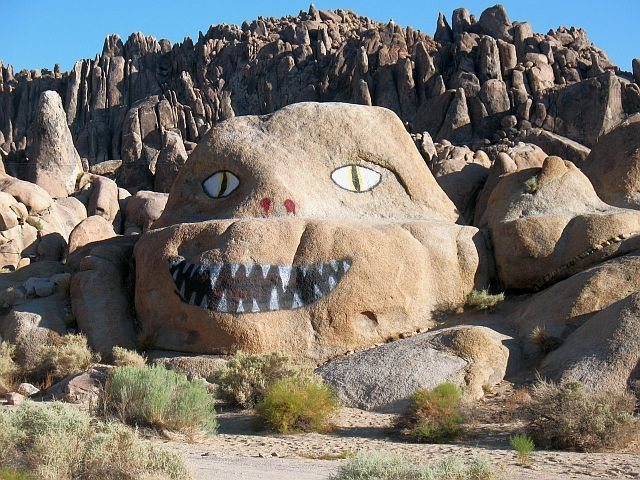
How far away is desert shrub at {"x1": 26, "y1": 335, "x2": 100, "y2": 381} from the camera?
14.3m

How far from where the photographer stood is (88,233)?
20516 mm

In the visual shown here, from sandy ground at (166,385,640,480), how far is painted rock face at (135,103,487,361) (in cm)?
257

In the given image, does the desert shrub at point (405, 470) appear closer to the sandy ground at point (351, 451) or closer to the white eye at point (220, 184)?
the sandy ground at point (351, 451)

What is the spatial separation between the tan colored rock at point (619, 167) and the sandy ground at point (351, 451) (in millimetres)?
7279

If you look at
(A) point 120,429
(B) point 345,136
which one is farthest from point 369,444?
(B) point 345,136

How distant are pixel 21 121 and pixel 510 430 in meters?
94.0

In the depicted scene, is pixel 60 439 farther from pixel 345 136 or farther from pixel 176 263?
pixel 345 136

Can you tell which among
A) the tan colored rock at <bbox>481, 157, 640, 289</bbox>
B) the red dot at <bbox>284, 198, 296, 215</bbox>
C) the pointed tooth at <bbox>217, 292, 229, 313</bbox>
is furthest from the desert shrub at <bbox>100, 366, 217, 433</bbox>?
the tan colored rock at <bbox>481, 157, 640, 289</bbox>

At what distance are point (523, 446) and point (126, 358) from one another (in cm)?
728

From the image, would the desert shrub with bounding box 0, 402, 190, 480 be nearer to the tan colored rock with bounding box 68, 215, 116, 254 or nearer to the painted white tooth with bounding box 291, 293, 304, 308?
the painted white tooth with bounding box 291, 293, 304, 308

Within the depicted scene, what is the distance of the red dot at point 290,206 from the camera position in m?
15.5

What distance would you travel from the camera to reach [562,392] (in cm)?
988

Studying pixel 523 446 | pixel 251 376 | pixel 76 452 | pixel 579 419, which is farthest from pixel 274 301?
pixel 76 452

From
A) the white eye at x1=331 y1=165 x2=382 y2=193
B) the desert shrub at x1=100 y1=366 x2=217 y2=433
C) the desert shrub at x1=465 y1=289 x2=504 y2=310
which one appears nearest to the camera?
the desert shrub at x1=100 y1=366 x2=217 y2=433
